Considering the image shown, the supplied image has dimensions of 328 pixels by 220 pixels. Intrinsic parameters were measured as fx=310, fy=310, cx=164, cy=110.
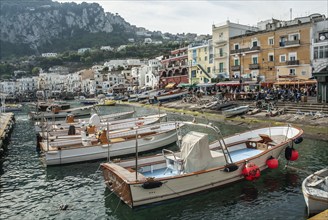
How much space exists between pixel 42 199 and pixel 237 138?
13066 millimetres

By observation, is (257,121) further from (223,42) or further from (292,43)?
(223,42)

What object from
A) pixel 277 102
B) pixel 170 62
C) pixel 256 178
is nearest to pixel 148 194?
pixel 256 178

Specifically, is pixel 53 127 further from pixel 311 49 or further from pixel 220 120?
pixel 311 49

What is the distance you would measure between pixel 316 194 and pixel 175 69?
7355cm

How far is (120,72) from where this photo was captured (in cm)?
13338

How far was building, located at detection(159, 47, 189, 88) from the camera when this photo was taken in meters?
80.5

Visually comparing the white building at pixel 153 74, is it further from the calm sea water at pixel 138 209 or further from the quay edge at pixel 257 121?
the calm sea water at pixel 138 209

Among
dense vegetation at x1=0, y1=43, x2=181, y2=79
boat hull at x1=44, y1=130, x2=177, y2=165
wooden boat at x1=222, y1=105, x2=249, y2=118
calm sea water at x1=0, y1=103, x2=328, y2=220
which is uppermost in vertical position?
dense vegetation at x1=0, y1=43, x2=181, y2=79

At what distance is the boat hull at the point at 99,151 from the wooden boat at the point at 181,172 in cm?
689

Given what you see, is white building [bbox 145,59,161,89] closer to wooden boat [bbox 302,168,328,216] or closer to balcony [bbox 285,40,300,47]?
balcony [bbox 285,40,300,47]

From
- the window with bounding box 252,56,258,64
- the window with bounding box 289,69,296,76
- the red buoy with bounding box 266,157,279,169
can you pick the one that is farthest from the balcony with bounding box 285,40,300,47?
the red buoy with bounding box 266,157,279,169

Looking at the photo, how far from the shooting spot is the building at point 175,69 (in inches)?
3169

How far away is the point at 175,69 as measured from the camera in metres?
84.2

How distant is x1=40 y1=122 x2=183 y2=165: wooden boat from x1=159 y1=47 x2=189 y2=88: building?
173ft
